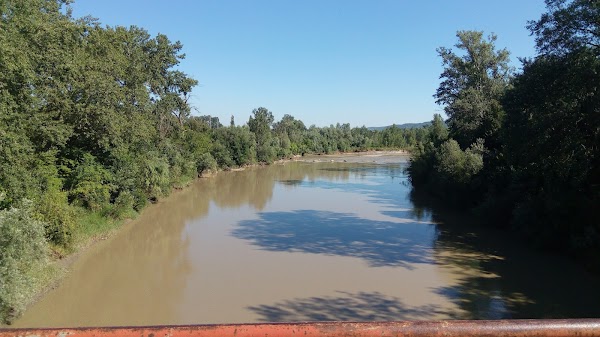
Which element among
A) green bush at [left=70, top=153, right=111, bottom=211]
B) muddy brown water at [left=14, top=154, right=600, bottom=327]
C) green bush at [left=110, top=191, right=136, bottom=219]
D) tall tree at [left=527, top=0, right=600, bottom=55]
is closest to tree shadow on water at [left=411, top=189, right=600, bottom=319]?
muddy brown water at [left=14, top=154, right=600, bottom=327]

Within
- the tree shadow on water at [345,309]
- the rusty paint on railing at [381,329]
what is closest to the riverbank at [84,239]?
the tree shadow on water at [345,309]

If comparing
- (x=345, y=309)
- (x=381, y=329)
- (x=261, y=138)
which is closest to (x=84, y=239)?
(x=345, y=309)

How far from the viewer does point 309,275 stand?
538 inches

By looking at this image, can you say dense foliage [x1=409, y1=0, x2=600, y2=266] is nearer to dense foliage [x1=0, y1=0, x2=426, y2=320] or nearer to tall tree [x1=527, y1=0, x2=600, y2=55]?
tall tree [x1=527, y1=0, x2=600, y2=55]

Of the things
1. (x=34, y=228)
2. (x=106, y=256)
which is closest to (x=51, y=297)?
(x=34, y=228)

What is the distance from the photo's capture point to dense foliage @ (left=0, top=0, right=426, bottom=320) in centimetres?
1070

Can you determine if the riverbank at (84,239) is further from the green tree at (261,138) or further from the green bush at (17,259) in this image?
the green tree at (261,138)

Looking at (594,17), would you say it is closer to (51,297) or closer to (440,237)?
(440,237)

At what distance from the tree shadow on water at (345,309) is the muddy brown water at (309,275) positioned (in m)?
0.03

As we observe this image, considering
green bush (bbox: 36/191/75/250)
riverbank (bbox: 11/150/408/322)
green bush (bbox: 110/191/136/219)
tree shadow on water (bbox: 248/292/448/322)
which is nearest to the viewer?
tree shadow on water (bbox: 248/292/448/322)

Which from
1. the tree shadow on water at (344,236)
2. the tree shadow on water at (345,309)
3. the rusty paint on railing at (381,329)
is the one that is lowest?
the tree shadow on water at (345,309)

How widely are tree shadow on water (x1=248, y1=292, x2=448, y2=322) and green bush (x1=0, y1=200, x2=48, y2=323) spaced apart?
544 centimetres

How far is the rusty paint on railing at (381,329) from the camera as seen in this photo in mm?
1304

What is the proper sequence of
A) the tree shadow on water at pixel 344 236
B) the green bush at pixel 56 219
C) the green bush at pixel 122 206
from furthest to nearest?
the green bush at pixel 122 206 < the tree shadow on water at pixel 344 236 < the green bush at pixel 56 219
